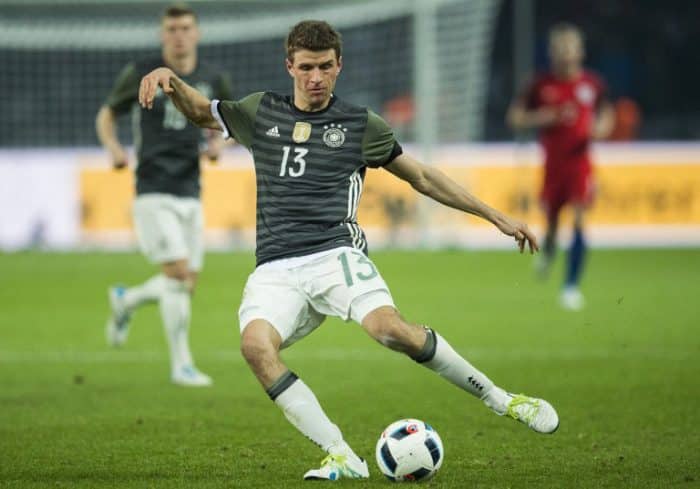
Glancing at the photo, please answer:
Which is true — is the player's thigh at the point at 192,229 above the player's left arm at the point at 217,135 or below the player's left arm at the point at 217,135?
below

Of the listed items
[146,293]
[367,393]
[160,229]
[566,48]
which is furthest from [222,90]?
[566,48]

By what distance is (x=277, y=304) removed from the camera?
5973 mm

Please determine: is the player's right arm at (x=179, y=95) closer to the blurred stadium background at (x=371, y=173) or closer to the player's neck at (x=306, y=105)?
the player's neck at (x=306, y=105)

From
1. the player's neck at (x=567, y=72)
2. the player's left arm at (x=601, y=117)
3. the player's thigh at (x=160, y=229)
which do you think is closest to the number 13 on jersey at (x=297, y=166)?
the player's thigh at (x=160, y=229)

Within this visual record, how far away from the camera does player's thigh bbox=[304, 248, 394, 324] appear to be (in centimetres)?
595

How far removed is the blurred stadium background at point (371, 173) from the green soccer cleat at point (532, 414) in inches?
585

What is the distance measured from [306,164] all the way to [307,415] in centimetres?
110

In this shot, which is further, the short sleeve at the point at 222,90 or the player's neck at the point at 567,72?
the player's neck at the point at 567,72

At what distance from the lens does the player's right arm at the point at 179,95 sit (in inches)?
233

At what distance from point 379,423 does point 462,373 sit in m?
1.44

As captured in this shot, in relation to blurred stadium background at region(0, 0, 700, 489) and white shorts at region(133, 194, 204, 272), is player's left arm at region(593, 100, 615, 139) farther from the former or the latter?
white shorts at region(133, 194, 204, 272)

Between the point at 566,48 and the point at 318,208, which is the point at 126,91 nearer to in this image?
→ the point at 318,208

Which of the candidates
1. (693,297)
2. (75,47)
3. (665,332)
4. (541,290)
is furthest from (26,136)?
(665,332)

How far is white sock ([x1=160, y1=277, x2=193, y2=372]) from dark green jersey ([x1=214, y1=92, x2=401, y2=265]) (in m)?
3.08
